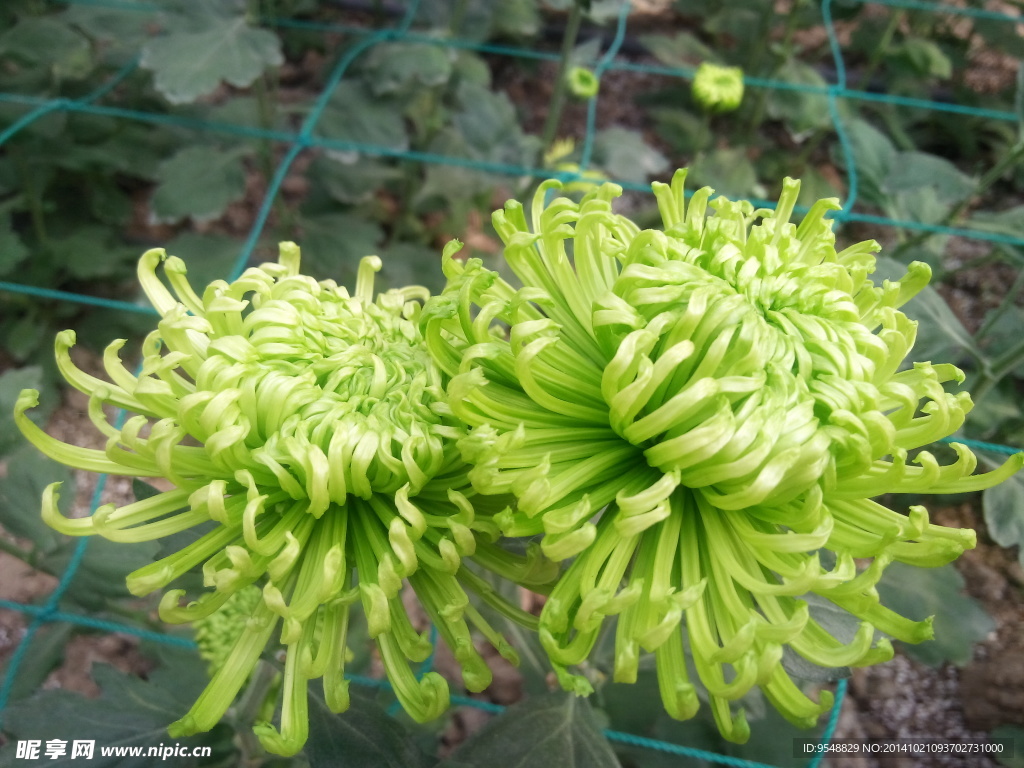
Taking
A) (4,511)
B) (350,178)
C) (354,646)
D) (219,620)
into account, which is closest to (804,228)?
(219,620)

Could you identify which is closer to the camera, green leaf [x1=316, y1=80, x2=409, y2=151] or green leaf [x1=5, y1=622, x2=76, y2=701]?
green leaf [x1=5, y1=622, x2=76, y2=701]

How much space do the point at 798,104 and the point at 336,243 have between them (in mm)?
1693

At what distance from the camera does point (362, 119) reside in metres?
2.27

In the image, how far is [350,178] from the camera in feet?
8.23

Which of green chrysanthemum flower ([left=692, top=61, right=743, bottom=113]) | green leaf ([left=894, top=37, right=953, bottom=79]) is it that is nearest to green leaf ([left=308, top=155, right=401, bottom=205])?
green chrysanthemum flower ([left=692, top=61, right=743, bottom=113])

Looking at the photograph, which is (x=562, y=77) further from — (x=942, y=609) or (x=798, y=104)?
(x=942, y=609)

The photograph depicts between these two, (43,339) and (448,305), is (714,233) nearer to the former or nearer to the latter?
(448,305)

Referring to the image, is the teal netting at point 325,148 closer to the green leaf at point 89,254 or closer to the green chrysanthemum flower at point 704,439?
the green leaf at point 89,254

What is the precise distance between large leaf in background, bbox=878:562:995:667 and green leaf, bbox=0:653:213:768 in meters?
1.25

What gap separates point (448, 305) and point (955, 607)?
127 cm

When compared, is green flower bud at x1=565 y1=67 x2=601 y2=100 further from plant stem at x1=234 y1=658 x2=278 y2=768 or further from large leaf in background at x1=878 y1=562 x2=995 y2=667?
plant stem at x1=234 y1=658 x2=278 y2=768

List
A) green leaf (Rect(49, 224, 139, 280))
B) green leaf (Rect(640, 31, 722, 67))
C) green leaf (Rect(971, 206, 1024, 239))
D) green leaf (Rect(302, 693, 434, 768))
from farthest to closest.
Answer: green leaf (Rect(640, 31, 722, 67))
green leaf (Rect(49, 224, 139, 280))
green leaf (Rect(971, 206, 1024, 239))
green leaf (Rect(302, 693, 434, 768))

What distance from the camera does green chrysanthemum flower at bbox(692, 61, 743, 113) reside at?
2.24m

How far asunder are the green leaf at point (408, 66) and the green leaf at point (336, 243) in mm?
437
